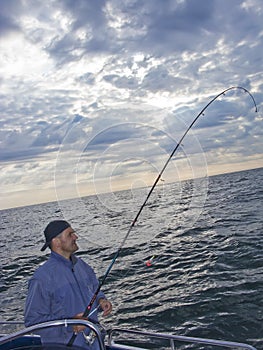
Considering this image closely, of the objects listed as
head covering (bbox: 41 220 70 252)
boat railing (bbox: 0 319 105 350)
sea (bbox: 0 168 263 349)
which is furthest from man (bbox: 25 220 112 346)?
sea (bbox: 0 168 263 349)

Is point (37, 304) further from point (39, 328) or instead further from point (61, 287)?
point (39, 328)

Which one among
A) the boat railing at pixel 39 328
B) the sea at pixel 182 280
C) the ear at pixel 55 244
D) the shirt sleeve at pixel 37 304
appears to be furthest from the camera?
the sea at pixel 182 280

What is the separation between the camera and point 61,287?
335 cm

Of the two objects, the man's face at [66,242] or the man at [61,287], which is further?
A: the man's face at [66,242]

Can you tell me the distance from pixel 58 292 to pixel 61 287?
53mm

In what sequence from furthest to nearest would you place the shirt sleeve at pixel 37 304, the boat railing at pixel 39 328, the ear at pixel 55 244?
the ear at pixel 55 244, the shirt sleeve at pixel 37 304, the boat railing at pixel 39 328

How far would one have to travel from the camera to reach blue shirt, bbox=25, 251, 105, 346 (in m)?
3.11

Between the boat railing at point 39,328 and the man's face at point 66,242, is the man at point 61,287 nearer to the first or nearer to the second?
the man's face at point 66,242

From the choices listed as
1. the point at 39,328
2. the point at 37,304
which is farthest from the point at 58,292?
the point at 39,328

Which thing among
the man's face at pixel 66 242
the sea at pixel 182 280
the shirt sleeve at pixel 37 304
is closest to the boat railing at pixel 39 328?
the shirt sleeve at pixel 37 304

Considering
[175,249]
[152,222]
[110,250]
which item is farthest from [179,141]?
[152,222]

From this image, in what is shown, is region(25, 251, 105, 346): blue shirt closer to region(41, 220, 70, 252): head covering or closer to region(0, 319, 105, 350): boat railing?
region(41, 220, 70, 252): head covering

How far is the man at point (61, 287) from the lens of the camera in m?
3.12

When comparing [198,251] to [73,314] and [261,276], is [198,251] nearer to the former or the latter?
[261,276]
